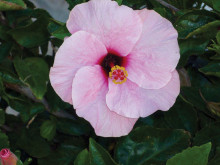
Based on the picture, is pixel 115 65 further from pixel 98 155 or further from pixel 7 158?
pixel 7 158

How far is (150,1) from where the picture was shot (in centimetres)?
94

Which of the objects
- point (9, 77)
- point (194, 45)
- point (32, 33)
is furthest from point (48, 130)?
point (194, 45)

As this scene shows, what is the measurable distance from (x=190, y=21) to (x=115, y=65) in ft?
0.72

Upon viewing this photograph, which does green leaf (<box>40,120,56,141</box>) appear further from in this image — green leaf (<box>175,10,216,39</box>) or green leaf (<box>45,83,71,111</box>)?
green leaf (<box>175,10,216,39</box>)

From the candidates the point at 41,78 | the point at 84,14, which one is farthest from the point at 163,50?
the point at 41,78

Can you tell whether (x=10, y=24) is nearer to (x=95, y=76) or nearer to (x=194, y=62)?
(x=95, y=76)

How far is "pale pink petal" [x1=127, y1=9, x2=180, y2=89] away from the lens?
0.73 meters

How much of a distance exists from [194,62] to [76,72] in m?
0.51

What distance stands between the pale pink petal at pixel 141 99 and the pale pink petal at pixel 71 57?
10cm

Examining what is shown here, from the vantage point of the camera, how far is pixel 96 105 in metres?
0.80

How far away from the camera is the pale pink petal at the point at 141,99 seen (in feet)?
2.59

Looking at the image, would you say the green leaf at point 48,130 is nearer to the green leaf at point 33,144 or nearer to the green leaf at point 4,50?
the green leaf at point 33,144

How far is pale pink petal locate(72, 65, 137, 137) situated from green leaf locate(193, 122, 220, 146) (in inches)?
10.7

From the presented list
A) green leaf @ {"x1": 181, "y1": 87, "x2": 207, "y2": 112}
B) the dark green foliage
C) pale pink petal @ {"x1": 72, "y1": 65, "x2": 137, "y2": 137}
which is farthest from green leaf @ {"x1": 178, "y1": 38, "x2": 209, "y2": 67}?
pale pink petal @ {"x1": 72, "y1": 65, "x2": 137, "y2": 137}
